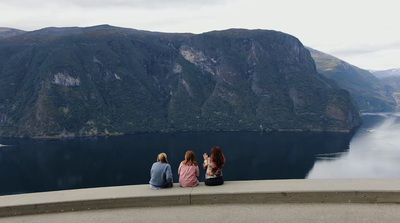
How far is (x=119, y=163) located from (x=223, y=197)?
413ft

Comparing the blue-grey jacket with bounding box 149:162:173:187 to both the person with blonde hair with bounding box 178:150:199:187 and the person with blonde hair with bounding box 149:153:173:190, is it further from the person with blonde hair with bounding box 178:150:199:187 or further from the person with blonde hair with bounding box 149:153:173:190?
the person with blonde hair with bounding box 178:150:199:187

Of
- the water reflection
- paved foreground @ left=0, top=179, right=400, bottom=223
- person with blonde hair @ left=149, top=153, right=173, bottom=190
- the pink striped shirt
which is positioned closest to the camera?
paved foreground @ left=0, top=179, right=400, bottom=223

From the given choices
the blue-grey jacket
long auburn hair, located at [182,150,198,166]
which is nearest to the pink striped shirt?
long auburn hair, located at [182,150,198,166]

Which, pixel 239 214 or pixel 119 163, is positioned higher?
pixel 239 214

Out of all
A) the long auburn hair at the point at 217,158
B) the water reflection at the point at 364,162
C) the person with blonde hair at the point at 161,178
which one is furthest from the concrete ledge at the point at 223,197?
the water reflection at the point at 364,162

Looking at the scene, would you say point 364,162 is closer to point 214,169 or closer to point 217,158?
point 217,158

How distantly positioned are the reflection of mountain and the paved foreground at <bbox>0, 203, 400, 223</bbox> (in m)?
89.9

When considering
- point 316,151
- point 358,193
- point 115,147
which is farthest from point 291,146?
point 358,193

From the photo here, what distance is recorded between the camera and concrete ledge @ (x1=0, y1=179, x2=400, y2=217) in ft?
30.7

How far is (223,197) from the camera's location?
9.65 meters

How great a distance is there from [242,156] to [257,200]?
137m

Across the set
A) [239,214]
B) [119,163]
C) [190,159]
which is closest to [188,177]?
[190,159]

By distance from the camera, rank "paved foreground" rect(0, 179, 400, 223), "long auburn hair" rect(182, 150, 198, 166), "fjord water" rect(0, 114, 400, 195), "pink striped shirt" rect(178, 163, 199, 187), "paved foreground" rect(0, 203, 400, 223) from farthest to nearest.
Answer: "fjord water" rect(0, 114, 400, 195) < "long auburn hair" rect(182, 150, 198, 166) < "pink striped shirt" rect(178, 163, 199, 187) < "paved foreground" rect(0, 179, 400, 223) < "paved foreground" rect(0, 203, 400, 223)

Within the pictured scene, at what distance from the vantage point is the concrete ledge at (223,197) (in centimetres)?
936
